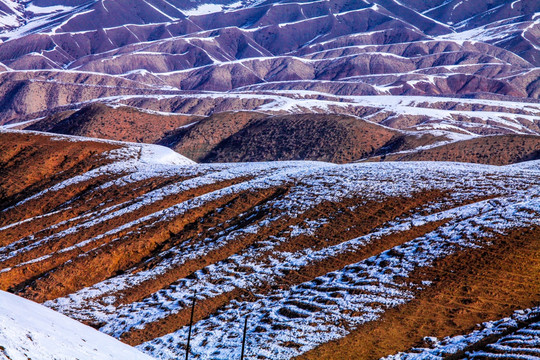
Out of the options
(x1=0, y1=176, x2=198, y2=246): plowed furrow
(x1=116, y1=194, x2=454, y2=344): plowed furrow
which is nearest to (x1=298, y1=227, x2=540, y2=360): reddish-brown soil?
(x1=116, y1=194, x2=454, y2=344): plowed furrow

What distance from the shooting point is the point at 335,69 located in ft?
610

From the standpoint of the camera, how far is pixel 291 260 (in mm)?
21938

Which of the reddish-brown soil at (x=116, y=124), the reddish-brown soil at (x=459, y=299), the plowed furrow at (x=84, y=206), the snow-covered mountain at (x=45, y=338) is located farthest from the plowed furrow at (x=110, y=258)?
the reddish-brown soil at (x=116, y=124)

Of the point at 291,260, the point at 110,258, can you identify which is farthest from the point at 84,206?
the point at 291,260

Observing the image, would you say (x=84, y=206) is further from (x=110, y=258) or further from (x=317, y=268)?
(x=317, y=268)

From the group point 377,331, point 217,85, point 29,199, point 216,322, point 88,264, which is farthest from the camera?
point 217,85

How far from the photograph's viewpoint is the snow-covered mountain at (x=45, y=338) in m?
8.83

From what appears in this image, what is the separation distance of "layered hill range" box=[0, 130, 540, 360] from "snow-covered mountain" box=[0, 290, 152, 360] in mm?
93

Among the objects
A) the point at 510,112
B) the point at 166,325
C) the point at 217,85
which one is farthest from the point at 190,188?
the point at 217,85

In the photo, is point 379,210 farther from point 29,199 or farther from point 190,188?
point 29,199

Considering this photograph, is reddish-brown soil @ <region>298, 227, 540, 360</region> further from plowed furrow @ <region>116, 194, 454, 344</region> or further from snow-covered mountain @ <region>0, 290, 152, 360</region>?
snow-covered mountain @ <region>0, 290, 152, 360</region>

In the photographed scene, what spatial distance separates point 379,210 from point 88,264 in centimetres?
1345

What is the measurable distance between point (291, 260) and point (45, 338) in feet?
43.3

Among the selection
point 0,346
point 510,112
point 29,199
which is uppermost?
point 0,346
